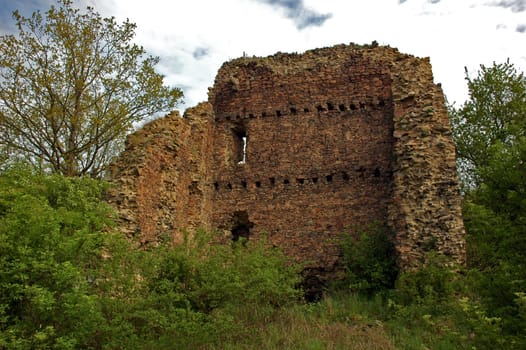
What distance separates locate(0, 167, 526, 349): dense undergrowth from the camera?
5.68 meters

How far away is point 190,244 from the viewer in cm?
792

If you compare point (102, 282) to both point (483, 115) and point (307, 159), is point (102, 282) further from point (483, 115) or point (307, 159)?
point (483, 115)

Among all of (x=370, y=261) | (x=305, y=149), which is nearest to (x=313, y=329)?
(x=370, y=261)

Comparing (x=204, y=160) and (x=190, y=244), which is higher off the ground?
(x=204, y=160)

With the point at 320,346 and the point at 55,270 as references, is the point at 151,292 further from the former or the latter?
the point at 320,346

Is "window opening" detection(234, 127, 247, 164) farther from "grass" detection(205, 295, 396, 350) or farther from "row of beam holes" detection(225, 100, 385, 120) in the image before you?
"grass" detection(205, 295, 396, 350)

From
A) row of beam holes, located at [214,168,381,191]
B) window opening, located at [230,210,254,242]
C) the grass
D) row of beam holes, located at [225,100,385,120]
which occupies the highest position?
row of beam holes, located at [225,100,385,120]

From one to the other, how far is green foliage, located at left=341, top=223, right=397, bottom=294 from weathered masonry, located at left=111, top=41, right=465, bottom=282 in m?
0.45

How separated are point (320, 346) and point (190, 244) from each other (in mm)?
2587

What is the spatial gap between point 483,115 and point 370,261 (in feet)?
32.0

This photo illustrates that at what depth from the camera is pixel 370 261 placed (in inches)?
391

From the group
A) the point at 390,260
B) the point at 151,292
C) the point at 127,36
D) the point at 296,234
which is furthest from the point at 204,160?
the point at 151,292

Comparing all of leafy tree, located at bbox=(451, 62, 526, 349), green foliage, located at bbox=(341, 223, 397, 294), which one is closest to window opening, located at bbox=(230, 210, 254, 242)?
green foliage, located at bbox=(341, 223, 397, 294)

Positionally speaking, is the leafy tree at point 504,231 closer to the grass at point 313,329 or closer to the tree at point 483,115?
the grass at point 313,329
